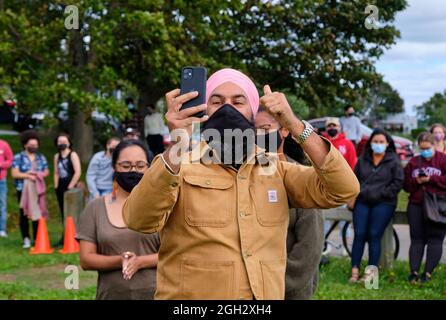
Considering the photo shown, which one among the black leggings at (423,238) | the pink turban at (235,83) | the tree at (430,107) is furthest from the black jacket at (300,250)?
the tree at (430,107)

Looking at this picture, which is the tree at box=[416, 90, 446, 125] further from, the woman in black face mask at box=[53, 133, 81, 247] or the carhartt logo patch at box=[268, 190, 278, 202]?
the carhartt logo patch at box=[268, 190, 278, 202]

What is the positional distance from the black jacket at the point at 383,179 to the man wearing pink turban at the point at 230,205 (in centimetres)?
→ 589

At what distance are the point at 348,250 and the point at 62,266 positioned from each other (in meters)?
4.05

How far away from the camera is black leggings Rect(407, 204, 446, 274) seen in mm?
8656

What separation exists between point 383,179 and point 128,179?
493 cm

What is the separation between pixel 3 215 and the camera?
1251 cm

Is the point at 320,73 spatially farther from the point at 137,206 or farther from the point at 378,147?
the point at 137,206

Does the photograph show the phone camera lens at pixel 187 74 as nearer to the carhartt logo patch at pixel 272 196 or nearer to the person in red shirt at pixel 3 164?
the carhartt logo patch at pixel 272 196

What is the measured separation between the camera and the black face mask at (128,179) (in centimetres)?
437

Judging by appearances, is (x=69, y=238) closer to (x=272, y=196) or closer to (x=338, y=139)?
(x=338, y=139)

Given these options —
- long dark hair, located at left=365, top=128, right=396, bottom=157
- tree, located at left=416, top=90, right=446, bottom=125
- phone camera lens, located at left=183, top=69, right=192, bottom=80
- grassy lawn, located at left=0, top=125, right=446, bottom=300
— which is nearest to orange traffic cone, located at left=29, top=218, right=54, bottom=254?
grassy lawn, located at left=0, top=125, right=446, bottom=300

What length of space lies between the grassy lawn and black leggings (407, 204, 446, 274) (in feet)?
0.85

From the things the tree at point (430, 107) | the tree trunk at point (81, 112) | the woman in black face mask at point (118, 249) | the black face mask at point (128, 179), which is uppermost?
the tree at point (430, 107)
